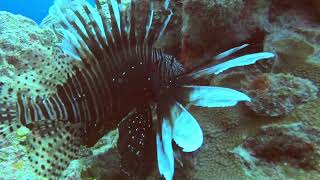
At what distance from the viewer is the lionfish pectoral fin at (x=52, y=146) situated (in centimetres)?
186

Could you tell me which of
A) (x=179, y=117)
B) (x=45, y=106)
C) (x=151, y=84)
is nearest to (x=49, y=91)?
(x=45, y=106)

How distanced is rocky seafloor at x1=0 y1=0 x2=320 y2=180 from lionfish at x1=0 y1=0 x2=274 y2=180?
0.16 m

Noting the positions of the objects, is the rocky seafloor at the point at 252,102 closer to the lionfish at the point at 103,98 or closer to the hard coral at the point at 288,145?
the hard coral at the point at 288,145

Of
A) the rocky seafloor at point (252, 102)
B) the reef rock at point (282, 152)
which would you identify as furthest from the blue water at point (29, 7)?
the reef rock at point (282, 152)

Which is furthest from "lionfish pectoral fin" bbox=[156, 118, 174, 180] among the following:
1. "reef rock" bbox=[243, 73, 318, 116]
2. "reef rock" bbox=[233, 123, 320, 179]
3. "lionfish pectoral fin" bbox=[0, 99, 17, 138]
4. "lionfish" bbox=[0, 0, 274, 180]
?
"lionfish pectoral fin" bbox=[0, 99, 17, 138]

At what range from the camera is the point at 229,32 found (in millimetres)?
2416

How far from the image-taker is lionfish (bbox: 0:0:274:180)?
191 cm

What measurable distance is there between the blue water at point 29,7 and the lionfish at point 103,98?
810 inches

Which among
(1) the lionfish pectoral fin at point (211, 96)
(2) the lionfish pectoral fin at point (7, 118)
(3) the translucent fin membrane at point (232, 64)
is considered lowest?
Answer: (2) the lionfish pectoral fin at point (7, 118)

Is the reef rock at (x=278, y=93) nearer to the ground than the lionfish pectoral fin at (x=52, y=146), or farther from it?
farther from it

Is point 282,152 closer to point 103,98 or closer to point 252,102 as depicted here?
point 252,102

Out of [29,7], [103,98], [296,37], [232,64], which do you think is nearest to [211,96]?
[232,64]

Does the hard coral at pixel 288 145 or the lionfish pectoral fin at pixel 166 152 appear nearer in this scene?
the lionfish pectoral fin at pixel 166 152

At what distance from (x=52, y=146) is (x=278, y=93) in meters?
1.25
